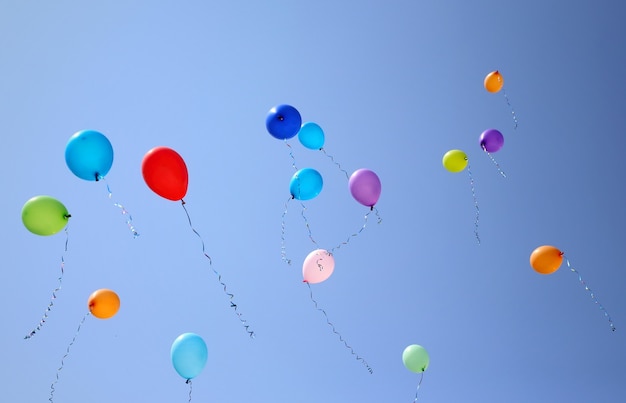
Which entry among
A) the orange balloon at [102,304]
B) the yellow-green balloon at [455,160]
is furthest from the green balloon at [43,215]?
the yellow-green balloon at [455,160]

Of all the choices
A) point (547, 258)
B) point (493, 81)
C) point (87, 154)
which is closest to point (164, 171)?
point (87, 154)

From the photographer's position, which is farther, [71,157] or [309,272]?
[309,272]

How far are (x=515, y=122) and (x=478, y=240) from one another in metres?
2.60

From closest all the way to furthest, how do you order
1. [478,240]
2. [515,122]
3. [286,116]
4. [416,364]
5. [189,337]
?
[189,337]
[286,116]
[416,364]
[515,122]
[478,240]

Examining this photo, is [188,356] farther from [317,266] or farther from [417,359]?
[417,359]

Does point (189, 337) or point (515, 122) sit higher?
point (515, 122)

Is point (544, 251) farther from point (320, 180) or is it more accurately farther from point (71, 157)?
point (71, 157)

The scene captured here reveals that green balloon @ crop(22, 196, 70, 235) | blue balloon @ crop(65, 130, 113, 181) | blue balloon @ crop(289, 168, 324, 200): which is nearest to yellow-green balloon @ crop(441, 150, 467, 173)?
blue balloon @ crop(289, 168, 324, 200)

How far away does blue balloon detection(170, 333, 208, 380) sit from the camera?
5953mm

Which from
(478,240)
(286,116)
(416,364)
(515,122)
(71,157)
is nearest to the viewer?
(71,157)

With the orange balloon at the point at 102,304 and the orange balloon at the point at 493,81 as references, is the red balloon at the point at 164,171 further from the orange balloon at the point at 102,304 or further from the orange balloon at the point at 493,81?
the orange balloon at the point at 493,81

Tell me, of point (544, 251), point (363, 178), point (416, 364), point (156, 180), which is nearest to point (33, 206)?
point (156, 180)

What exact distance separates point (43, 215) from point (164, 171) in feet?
4.80

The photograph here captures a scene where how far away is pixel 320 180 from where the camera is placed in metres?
→ 7.08
